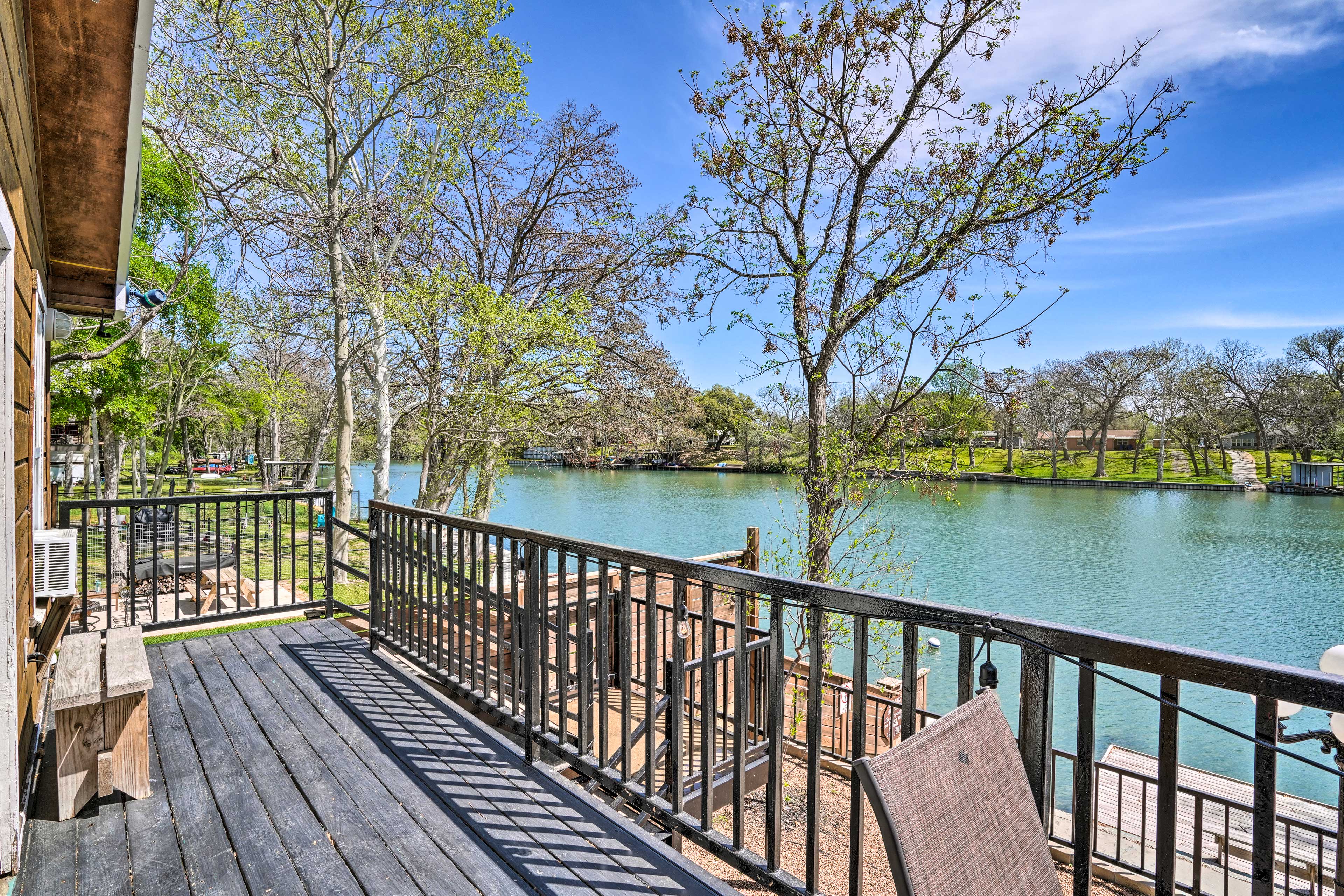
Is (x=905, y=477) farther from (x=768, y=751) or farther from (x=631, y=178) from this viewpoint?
(x=631, y=178)

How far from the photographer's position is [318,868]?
5.85 ft

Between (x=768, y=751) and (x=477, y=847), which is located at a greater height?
(x=768, y=751)

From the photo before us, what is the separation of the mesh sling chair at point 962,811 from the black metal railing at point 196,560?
3.43m

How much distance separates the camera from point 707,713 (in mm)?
1835

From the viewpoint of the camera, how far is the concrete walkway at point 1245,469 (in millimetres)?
31297

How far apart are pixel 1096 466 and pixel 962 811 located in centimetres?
4116

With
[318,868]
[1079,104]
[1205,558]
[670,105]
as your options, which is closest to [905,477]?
[1079,104]

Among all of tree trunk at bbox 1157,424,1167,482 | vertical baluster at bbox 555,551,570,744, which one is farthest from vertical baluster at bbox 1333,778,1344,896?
tree trunk at bbox 1157,424,1167,482

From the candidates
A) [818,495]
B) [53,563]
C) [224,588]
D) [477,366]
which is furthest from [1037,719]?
[224,588]

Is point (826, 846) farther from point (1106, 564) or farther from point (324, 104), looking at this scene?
point (1106, 564)

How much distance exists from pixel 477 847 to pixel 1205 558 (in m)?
20.3

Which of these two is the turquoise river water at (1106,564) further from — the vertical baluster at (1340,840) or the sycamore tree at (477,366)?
the vertical baluster at (1340,840)

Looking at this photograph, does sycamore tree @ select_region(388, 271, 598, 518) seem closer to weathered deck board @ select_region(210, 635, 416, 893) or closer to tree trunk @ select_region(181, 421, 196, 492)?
weathered deck board @ select_region(210, 635, 416, 893)

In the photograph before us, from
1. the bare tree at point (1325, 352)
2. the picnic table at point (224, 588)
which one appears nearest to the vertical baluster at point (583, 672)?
the picnic table at point (224, 588)
